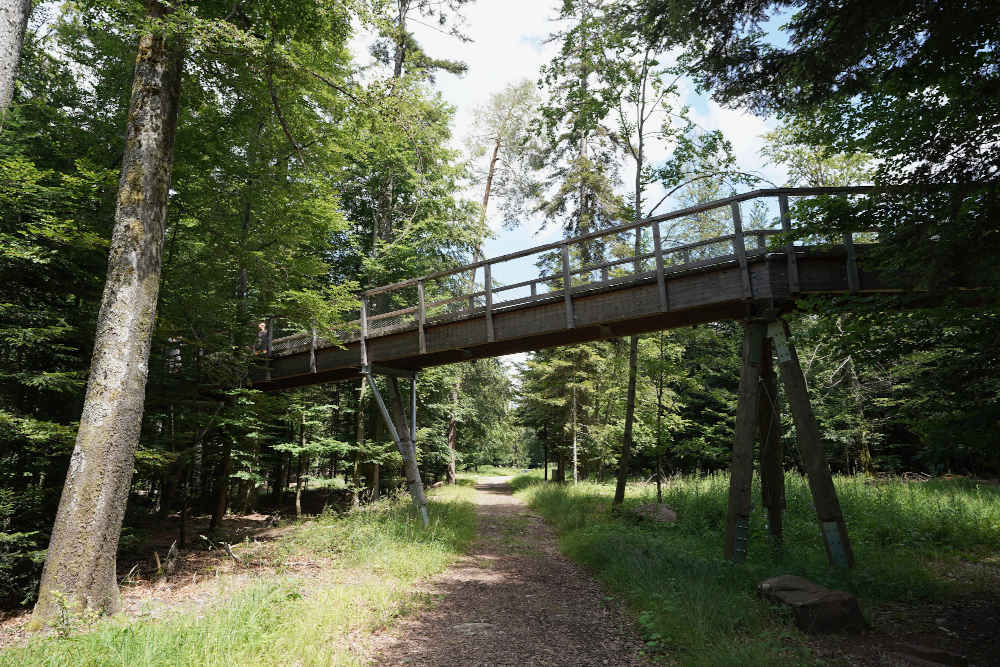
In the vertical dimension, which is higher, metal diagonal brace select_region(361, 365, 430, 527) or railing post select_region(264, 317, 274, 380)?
railing post select_region(264, 317, 274, 380)

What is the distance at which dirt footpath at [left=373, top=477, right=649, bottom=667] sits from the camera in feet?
15.8

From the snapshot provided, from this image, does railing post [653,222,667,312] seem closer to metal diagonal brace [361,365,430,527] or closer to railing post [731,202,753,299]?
railing post [731,202,753,299]

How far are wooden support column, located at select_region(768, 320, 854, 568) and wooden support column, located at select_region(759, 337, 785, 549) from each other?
21.9 inches

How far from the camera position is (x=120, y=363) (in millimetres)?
6199

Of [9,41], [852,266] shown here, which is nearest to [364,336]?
[9,41]

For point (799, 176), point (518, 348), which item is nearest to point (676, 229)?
point (799, 176)

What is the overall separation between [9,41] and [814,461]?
12.3 meters

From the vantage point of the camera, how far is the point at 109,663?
3.95 metres

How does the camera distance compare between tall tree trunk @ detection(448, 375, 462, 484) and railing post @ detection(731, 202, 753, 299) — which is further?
tall tree trunk @ detection(448, 375, 462, 484)

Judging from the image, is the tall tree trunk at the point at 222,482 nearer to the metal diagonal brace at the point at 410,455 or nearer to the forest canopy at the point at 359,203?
the forest canopy at the point at 359,203

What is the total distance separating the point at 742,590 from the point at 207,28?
32.1 feet

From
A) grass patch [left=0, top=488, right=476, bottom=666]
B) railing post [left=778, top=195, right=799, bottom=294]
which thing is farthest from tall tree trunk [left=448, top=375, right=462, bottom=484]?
railing post [left=778, top=195, right=799, bottom=294]

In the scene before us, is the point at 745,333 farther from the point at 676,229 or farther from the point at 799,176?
the point at 799,176

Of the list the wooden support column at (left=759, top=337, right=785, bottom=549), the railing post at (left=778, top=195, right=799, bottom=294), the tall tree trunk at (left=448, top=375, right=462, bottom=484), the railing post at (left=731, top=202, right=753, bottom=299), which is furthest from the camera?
the tall tree trunk at (left=448, top=375, right=462, bottom=484)
